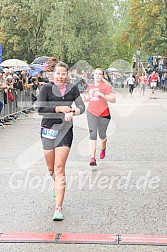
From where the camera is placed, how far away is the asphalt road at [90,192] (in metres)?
5.77

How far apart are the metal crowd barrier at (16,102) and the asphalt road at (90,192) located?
4137 mm

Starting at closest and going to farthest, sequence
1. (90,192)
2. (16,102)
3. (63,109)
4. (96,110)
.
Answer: (63,109)
(90,192)
(96,110)
(16,102)

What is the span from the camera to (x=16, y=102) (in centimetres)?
1986

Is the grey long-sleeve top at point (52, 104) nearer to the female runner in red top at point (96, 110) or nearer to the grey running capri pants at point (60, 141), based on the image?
the grey running capri pants at point (60, 141)

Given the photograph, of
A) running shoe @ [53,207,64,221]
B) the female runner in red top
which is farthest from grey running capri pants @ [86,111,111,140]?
running shoe @ [53,207,64,221]

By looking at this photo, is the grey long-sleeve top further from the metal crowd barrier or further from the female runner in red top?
the metal crowd barrier

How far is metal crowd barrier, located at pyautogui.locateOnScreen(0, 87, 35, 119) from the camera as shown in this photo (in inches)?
689

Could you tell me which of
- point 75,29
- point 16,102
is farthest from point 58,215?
point 75,29

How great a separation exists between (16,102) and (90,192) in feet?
41.7

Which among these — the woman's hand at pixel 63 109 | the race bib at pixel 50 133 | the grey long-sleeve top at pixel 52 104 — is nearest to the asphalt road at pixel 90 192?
the race bib at pixel 50 133

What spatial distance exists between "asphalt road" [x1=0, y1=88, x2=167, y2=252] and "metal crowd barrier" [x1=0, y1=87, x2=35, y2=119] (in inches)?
163

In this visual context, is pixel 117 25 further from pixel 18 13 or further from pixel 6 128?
pixel 6 128

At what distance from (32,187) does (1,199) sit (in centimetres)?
87

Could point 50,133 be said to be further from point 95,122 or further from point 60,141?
point 95,122
